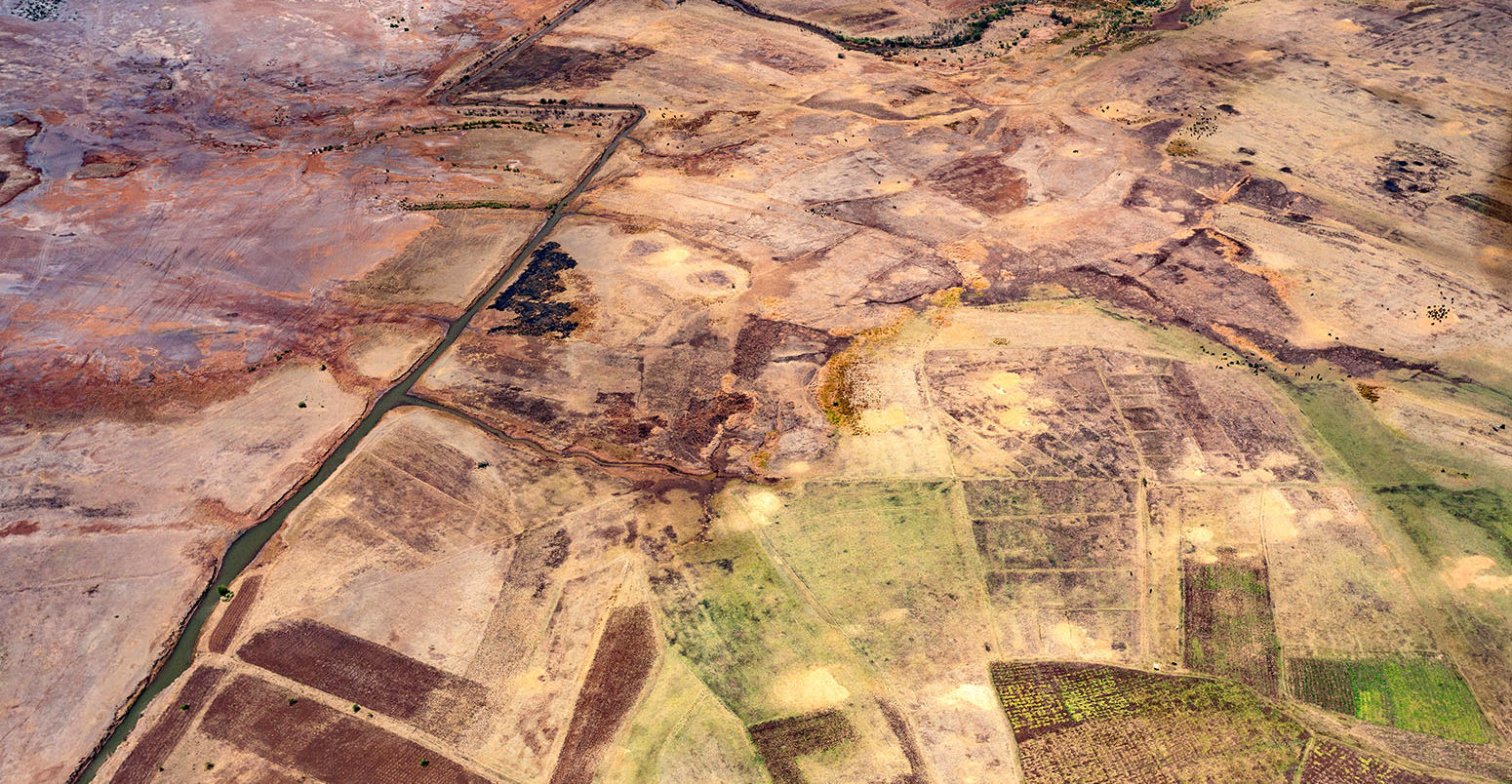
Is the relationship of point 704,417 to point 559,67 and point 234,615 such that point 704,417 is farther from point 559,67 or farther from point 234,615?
point 559,67

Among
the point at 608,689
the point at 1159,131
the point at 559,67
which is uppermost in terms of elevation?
the point at 1159,131

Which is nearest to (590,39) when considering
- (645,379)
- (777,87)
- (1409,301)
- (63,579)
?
(777,87)

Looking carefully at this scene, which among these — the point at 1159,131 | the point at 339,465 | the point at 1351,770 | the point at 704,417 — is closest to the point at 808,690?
the point at 704,417

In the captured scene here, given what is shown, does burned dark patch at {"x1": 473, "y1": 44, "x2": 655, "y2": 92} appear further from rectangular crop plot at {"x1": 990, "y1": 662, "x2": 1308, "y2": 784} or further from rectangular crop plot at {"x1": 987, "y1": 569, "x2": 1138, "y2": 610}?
rectangular crop plot at {"x1": 990, "y1": 662, "x2": 1308, "y2": 784}

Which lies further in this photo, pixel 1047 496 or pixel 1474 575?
pixel 1047 496

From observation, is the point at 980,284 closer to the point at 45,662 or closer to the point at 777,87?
the point at 777,87

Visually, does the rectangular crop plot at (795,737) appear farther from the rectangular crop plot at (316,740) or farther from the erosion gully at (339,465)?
the erosion gully at (339,465)
